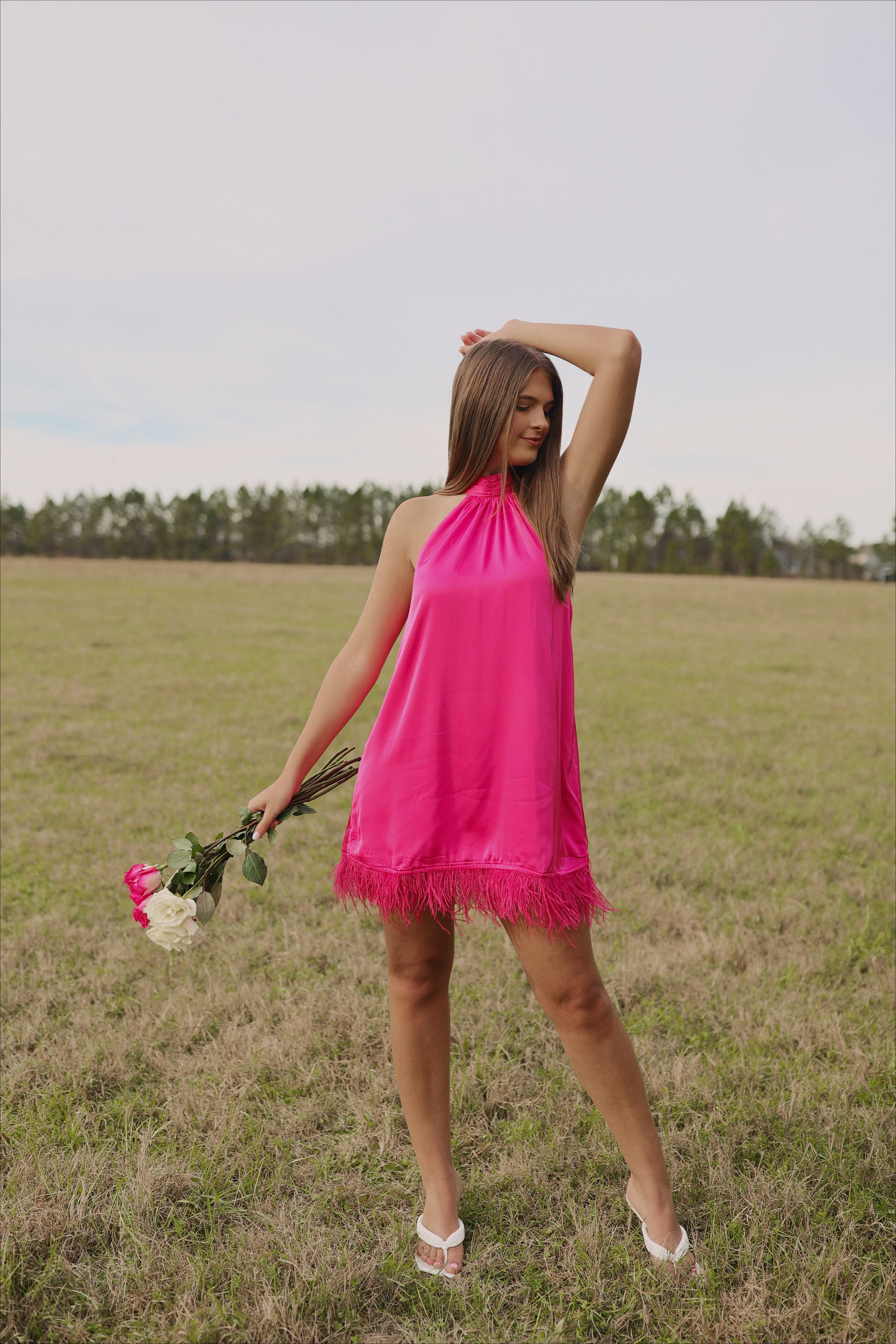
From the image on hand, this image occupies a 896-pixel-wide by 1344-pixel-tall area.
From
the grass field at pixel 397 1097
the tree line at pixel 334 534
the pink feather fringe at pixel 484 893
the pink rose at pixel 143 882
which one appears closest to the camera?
the pink feather fringe at pixel 484 893

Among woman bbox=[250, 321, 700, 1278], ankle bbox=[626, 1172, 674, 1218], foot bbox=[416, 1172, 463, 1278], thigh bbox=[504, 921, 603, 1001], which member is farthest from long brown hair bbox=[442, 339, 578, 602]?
foot bbox=[416, 1172, 463, 1278]

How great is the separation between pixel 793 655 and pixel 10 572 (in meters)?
27.3

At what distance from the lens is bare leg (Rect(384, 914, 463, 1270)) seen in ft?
7.04

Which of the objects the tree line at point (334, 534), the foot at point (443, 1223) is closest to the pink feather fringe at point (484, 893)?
the foot at point (443, 1223)

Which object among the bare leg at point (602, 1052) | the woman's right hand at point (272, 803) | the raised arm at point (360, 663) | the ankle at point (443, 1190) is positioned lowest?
the ankle at point (443, 1190)

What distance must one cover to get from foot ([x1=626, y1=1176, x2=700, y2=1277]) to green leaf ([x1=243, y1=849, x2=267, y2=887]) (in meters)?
1.26

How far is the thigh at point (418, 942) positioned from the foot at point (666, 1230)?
79cm

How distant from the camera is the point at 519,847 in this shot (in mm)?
1992

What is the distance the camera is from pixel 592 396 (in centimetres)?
205

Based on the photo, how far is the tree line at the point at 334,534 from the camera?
62500 millimetres

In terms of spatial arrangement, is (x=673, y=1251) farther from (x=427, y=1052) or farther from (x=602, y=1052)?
(x=427, y=1052)

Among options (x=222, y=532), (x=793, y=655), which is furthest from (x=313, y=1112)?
(x=222, y=532)

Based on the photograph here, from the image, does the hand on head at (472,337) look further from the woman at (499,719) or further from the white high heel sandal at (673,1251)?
the white high heel sandal at (673,1251)

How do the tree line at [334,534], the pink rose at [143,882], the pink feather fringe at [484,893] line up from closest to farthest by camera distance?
the pink feather fringe at [484,893], the pink rose at [143,882], the tree line at [334,534]
